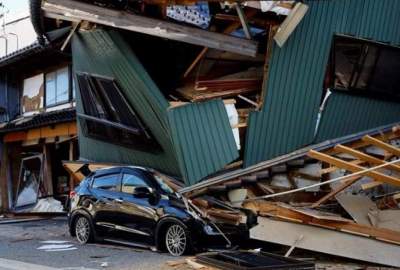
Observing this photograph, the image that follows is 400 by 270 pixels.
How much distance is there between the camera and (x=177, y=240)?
33.8ft

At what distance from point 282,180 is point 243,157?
1.08 metres

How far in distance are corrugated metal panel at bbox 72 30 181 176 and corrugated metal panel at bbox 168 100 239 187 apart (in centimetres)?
41

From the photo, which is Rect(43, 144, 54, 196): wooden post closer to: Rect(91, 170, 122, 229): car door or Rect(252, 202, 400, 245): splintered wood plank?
Rect(91, 170, 122, 229): car door

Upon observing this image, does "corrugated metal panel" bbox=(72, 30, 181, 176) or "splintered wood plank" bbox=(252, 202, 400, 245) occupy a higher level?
"corrugated metal panel" bbox=(72, 30, 181, 176)

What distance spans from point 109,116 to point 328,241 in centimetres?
674

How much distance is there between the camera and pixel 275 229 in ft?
32.9

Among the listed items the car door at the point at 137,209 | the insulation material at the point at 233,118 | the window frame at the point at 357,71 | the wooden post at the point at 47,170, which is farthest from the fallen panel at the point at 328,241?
the wooden post at the point at 47,170

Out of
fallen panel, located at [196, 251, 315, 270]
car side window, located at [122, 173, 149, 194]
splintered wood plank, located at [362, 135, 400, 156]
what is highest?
splintered wood plank, located at [362, 135, 400, 156]

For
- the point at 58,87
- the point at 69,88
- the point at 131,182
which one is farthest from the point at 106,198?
the point at 58,87

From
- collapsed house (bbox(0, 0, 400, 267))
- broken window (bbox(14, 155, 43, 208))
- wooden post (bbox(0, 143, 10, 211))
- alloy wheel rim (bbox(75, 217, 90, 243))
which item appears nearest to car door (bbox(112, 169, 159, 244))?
collapsed house (bbox(0, 0, 400, 267))

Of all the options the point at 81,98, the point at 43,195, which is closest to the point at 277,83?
the point at 81,98

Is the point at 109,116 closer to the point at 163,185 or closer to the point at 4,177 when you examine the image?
the point at 163,185

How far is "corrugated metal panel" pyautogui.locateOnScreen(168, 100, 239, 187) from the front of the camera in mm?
11680

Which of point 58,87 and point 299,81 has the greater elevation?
point 299,81
